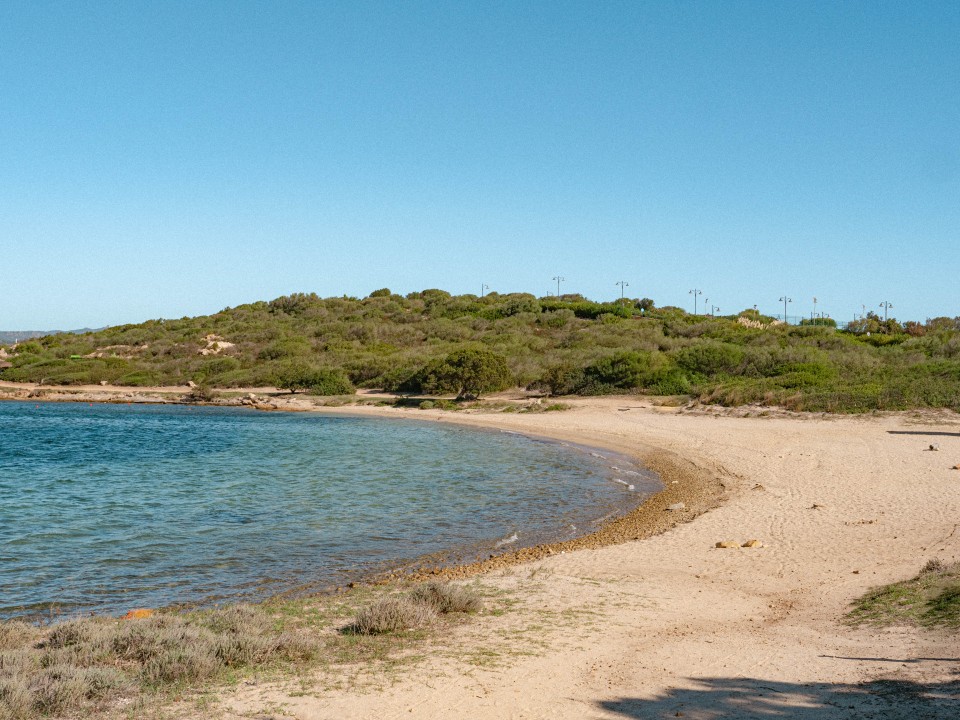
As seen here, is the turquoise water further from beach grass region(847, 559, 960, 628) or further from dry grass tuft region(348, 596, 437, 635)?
beach grass region(847, 559, 960, 628)

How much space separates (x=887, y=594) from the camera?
30.6 ft

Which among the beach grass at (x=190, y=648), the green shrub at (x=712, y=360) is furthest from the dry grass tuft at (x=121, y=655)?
the green shrub at (x=712, y=360)

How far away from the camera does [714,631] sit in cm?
→ 844

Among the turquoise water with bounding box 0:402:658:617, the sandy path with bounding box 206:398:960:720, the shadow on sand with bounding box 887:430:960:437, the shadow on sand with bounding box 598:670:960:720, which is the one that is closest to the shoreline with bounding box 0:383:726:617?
the turquoise water with bounding box 0:402:658:617

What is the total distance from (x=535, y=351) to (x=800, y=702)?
6273 centimetres

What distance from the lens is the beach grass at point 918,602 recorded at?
8195mm

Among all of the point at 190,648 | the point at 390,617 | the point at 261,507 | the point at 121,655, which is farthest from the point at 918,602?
the point at 261,507

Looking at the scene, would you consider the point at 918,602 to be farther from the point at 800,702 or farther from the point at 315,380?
the point at 315,380

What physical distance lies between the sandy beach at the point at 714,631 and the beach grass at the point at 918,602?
26 cm

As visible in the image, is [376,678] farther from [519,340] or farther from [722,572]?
[519,340]

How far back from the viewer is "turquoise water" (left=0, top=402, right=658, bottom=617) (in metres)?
11.6

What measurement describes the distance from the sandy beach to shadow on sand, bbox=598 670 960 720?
20mm

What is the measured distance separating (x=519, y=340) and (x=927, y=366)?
41.0m

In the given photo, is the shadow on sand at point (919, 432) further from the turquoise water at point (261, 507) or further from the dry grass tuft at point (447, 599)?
the dry grass tuft at point (447, 599)
